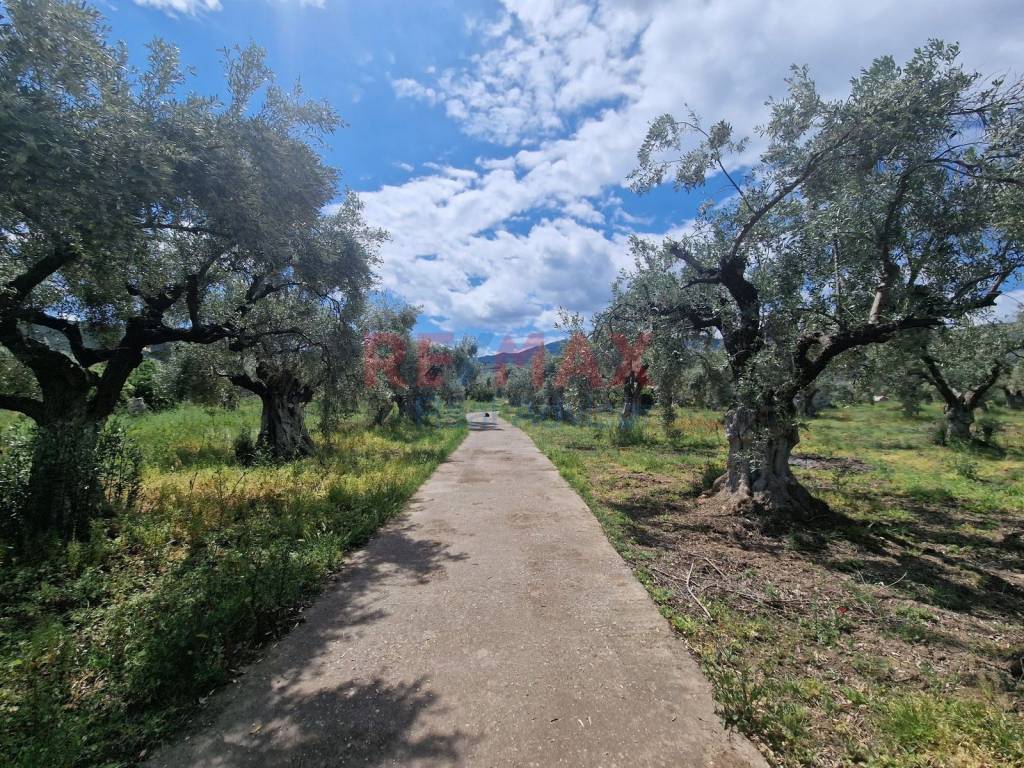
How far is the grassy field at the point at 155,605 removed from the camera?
2.56 metres

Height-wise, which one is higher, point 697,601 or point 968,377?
point 968,377

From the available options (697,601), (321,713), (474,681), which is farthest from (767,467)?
(321,713)

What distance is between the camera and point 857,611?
4180mm

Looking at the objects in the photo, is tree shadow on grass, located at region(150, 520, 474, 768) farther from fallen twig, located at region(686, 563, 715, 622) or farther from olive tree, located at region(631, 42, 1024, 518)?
olive tree, located at region(631, 42, 1024, 518)

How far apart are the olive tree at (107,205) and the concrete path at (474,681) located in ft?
13.8

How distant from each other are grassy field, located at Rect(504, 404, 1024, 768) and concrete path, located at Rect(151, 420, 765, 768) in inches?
17.8

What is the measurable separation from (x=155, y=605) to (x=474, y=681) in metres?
3.05

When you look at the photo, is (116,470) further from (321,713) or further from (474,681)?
(474,681)

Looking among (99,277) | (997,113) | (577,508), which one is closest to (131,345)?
(99,277)

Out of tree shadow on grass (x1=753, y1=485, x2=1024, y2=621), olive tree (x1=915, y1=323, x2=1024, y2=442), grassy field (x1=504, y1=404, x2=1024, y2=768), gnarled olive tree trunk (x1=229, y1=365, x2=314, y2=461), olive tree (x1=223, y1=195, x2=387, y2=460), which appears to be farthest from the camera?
gnarled olive tree trunk (x1=229, y1=365, x2=314, y2=461)

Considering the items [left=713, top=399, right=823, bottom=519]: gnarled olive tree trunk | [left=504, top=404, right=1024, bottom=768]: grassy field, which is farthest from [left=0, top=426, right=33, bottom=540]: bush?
[left=713, top=399, right=823, bottom=519]: gnarled olive tree trunk

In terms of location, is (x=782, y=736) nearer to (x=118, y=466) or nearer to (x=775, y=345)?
(x=775, y=345)

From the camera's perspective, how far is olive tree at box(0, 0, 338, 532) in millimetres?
3604

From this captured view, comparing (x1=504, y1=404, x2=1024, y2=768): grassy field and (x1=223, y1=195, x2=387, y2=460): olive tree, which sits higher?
(x1=223, y1=195, x2=387, y2=460): olive tree
